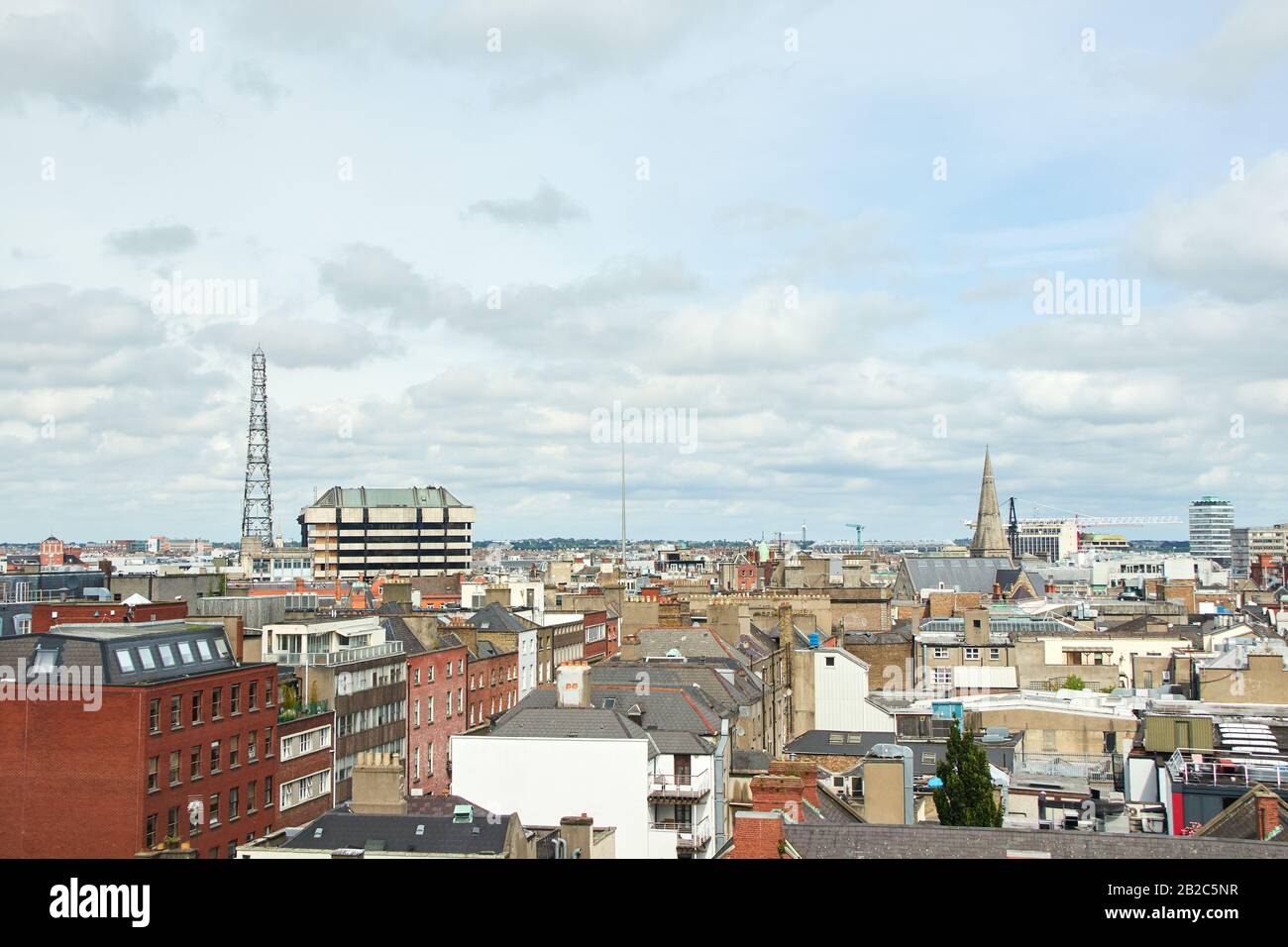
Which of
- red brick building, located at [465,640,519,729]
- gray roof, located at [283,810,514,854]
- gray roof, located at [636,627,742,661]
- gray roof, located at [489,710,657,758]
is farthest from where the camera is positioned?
red brick building, located at [465,640,519,729]

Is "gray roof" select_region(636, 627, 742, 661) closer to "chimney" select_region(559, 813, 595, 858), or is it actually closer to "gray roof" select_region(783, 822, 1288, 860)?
"chimney" select_region(559, 813, 595, 858)

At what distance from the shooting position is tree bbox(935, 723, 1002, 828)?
42219mm

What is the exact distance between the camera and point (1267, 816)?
31844 millimetres

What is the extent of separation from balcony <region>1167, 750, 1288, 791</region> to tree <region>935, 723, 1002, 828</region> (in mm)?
5761

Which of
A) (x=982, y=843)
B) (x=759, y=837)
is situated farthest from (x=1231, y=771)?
(x=759, y=837)

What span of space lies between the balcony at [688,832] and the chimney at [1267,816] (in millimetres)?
19028

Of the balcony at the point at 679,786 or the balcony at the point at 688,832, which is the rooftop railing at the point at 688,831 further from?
the balcony at the point at 679,786

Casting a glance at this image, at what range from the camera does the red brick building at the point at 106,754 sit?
146ft

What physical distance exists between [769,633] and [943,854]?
2459 inches

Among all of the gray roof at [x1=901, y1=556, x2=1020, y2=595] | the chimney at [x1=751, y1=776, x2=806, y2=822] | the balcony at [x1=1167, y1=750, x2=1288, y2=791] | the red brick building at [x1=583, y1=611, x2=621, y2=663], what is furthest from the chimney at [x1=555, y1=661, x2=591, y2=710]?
the gray roof at [x1=901, y1=556, x2=1020, y2=595]

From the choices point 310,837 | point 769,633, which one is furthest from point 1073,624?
point 310,837

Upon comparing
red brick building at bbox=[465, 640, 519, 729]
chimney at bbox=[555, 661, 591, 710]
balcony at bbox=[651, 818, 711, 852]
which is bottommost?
balcony at bbox=[651, 818, 711, 852]
